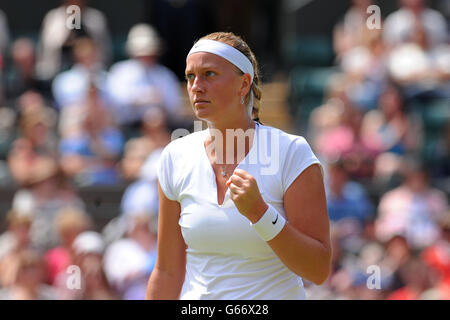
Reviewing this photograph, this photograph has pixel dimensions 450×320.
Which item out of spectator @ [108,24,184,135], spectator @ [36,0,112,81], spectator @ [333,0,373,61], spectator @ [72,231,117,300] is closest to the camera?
spectator @ [72,231,117,300]

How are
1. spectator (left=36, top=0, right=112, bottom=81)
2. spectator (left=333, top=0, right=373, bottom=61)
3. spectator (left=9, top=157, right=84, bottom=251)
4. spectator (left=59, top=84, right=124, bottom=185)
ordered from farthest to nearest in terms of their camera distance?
spectator (left=333, top=0, right=373, bottom=61) < spectator (left=36, top=0, right=112, bottom=81) < spectator (left=59, top=84, right=124, bottom=185) < spectator (left=9, top=157, right=84, bottom=251)

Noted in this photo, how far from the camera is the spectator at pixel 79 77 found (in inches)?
317

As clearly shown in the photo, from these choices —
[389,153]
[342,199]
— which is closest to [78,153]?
[342,199]

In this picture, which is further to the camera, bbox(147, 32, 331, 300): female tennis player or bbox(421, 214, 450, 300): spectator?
bbox(421, 214, 450, 300): spectator

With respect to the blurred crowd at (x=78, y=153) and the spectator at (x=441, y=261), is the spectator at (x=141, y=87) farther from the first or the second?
the spectator at (x=441, y=261)

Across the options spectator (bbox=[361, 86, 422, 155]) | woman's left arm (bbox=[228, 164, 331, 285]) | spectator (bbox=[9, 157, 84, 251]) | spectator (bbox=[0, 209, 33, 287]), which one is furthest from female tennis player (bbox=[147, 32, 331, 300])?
spectator (bbox=[361, 86, 422, 155])

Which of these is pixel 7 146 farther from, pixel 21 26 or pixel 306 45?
pixel 306 45

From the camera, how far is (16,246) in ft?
21.5

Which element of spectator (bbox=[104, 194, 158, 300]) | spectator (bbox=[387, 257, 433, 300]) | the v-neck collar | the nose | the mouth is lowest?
spectator (bbox=[387, 257, 433, 300])

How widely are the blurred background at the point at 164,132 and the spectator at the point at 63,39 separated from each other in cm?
2

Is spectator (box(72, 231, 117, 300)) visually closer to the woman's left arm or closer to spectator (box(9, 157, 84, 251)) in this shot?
spectator (box(9, 157, 84, 251))

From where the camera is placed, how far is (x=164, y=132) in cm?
760

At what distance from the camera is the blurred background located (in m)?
6.41

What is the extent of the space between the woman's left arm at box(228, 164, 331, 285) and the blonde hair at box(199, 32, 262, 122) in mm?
372
